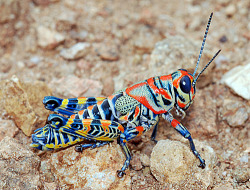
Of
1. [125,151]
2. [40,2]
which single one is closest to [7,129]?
[125,151]

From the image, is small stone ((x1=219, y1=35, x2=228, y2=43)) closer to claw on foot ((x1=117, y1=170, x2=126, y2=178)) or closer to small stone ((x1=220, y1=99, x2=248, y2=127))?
small stone ((x1=220, y1=99, x2=248, y2=127))

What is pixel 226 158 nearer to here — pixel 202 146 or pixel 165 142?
pixel 202 146

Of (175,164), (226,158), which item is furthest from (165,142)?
(226,158)

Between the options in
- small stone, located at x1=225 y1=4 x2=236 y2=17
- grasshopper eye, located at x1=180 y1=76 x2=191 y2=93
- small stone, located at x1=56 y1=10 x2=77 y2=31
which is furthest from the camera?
small stone, located at x1=225 y1=4 x2=236 y2=17

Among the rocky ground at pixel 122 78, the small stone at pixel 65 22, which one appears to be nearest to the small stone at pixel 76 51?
the rocky ground at pixel 122 78

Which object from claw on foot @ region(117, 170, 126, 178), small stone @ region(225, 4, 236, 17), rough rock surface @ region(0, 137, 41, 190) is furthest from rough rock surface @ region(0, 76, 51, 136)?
small stone @ region(225, 4, 236, 17)

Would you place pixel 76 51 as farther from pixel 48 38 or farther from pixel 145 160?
pixel 145 160

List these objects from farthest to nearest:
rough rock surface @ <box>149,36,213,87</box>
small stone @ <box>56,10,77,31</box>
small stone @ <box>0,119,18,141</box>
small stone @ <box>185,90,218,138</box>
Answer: small stone @ <box>56,10,77,31</box> < rough rock surface @ <box>149,36,213,87</box> < small stone @ <box>185,90,218,138</box> < small stone @ <box>0,119,18,141</box>
